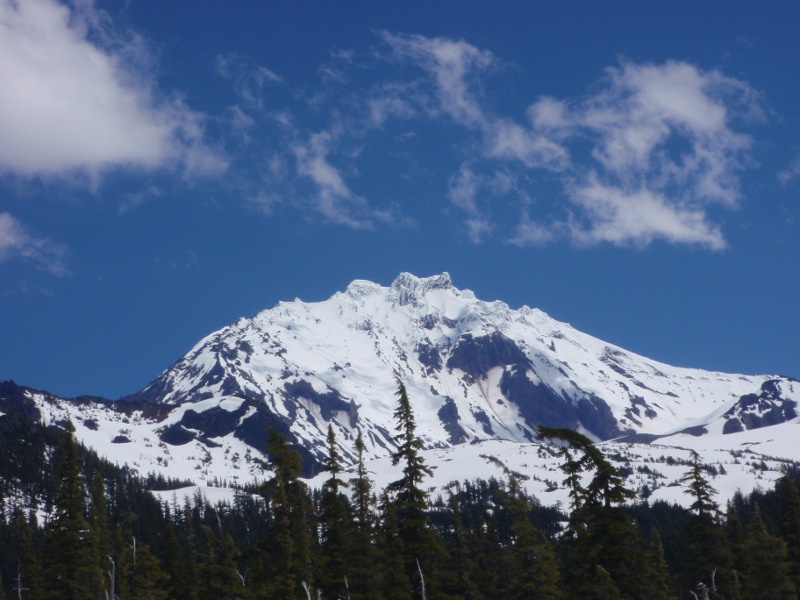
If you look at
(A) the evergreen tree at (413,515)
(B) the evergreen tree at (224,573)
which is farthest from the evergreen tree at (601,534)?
(B) the evergreen tree at (224,573)

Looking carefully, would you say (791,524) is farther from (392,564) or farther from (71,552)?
(71,552)

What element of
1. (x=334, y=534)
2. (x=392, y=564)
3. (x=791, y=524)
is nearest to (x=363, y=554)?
(x=392, y=564)

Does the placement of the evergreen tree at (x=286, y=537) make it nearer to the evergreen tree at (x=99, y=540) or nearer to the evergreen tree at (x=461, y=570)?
the evergreen tree at (x=461, y=570)

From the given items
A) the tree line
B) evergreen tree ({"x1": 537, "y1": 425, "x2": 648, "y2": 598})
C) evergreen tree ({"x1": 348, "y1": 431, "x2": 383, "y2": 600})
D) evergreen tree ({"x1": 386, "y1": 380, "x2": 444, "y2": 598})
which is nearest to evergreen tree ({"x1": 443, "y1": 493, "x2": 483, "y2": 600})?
the tree line

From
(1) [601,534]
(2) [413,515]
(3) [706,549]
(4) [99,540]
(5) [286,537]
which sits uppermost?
(4) [99,540]

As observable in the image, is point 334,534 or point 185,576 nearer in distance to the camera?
point 334,534

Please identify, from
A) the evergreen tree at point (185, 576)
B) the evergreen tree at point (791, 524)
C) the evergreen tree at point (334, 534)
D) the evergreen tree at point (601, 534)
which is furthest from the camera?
the evergreen tree at point (185, 576)

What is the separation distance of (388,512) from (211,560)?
12389mm

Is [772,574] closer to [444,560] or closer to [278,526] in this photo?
[444,560]

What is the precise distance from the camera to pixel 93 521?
62.0m

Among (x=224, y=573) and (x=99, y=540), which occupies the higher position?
(x=99, y=540)

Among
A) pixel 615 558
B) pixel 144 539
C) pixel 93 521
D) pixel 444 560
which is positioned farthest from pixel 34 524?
pixel 615 558

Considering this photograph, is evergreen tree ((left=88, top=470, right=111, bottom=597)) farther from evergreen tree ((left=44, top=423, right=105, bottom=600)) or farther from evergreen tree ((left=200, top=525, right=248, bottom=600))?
evergreen tree ((left=200, top=525, right=248, bottom=600))

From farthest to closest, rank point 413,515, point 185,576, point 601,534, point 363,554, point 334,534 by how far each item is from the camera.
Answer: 1. point 185,576
2. point 334,534
3. point 413,515
4. point 363,554
5. point 601,534
